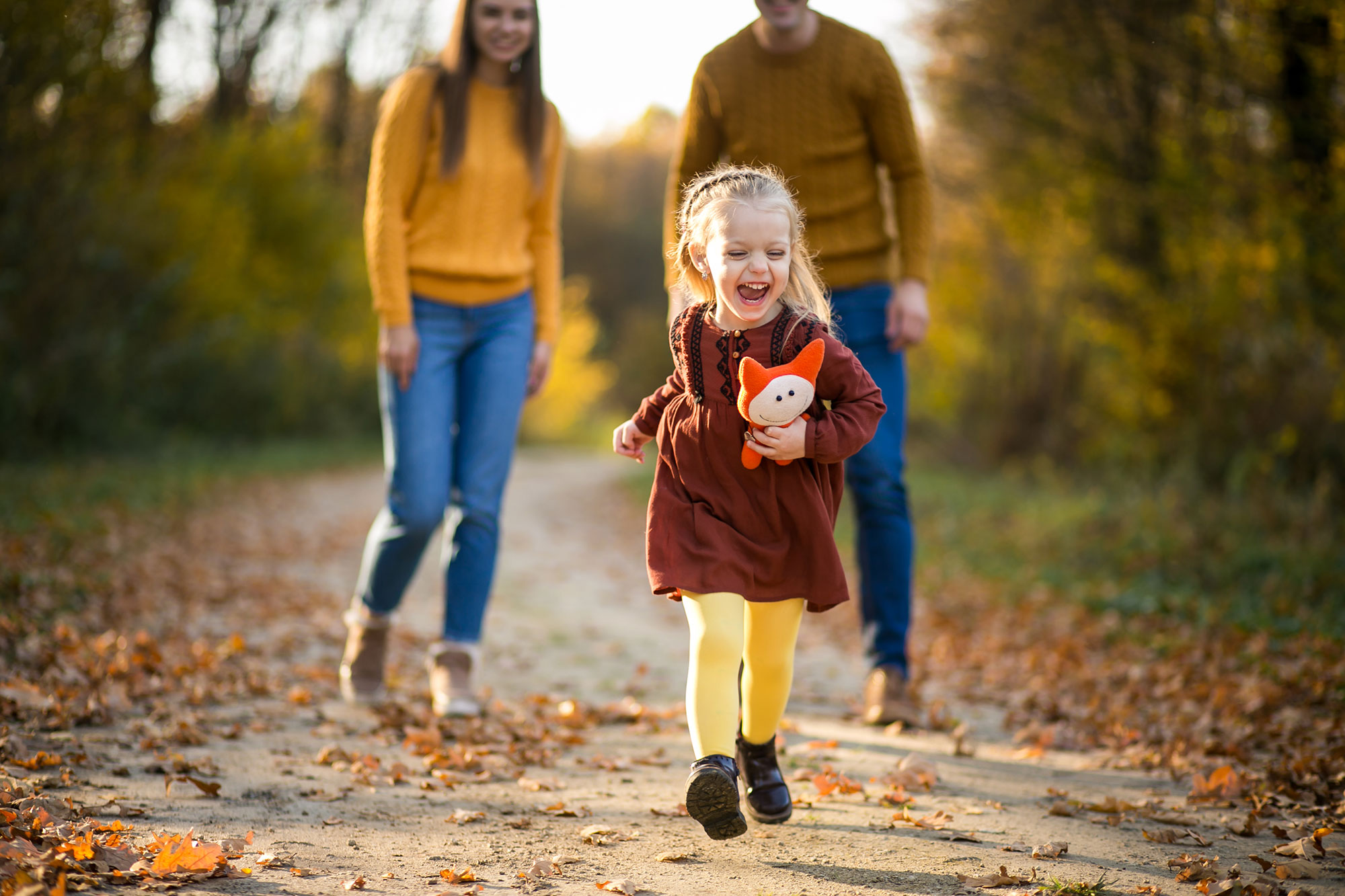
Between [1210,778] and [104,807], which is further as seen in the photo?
[1210,778]

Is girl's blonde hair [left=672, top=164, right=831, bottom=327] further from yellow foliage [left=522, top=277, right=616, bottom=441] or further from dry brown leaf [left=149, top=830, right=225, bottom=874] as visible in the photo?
yellow foliage [left=522, top=277, right=616, bottom=441]

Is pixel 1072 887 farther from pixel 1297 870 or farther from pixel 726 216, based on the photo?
pixel 726 216

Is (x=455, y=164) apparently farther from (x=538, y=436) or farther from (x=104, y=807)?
(x=538, y=436)

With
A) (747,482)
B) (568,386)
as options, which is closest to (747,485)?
(747,482)

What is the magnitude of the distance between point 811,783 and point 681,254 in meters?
1.50

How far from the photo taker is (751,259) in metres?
2.58

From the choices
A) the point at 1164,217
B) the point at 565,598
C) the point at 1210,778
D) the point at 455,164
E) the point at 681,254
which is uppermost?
the point at 1164,217

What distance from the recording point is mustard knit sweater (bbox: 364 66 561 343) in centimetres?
383

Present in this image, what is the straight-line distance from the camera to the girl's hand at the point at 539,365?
13.8 ft

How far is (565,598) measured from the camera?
24.8 ft

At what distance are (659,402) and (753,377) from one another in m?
0.36

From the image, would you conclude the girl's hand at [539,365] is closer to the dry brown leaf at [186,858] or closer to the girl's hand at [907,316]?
the girl's hand at [907,316]

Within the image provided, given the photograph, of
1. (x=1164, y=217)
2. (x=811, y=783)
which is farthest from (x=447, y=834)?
(x=1164, y=217)

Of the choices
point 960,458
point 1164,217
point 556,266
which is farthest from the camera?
point 960,458
